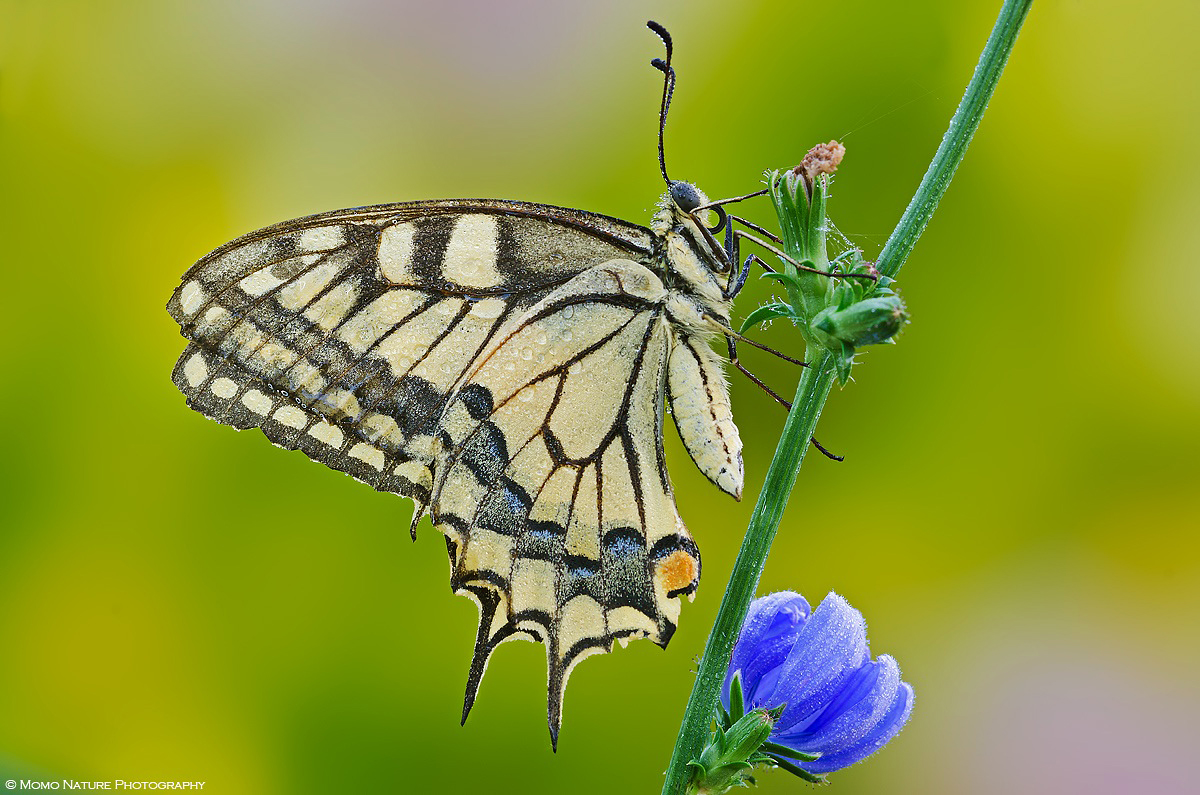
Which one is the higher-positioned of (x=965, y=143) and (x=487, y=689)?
(x=965, y=143)

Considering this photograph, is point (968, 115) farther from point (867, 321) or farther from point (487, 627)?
point (487, 627)

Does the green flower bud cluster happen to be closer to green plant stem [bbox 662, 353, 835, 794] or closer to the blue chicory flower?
green plant stem [bbox 662, 353, 835, 794]

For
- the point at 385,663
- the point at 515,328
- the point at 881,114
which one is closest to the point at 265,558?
the point at 385,663

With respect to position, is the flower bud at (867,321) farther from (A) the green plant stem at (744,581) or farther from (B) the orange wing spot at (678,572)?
(B) the orange wing spot at (678,572)

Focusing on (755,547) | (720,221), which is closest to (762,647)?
(755,547)

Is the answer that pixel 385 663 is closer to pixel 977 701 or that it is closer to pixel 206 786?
pixel 206 786

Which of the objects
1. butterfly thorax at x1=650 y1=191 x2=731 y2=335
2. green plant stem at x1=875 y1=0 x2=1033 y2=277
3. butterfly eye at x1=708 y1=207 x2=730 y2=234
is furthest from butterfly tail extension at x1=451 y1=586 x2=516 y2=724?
green plant stem at x1=875 y1=0 x2=1033 y2=277

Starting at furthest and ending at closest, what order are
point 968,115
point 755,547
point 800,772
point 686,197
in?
point 686,197, point 800,772, point 755,547, point 968,115
